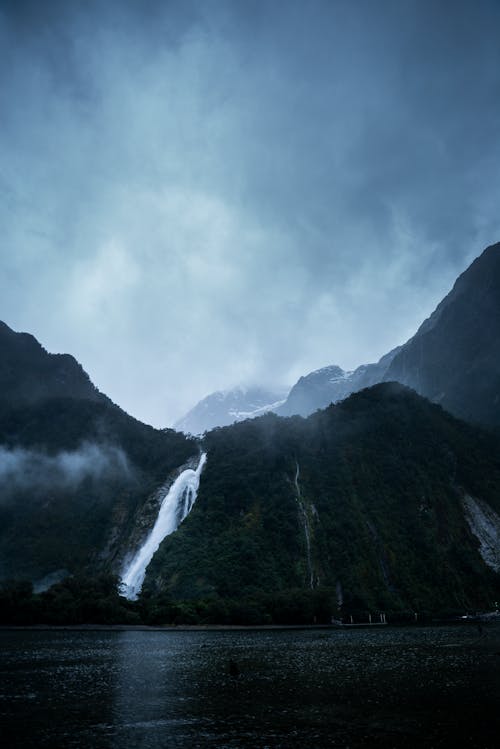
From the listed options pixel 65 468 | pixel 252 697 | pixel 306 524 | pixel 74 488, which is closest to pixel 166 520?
pixel 306 524

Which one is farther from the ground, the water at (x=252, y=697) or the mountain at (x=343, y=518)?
the mountain at (x=343, y=518)

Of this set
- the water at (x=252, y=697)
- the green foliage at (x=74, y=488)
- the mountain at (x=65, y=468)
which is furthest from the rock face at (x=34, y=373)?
the water at (x=252, y=697)

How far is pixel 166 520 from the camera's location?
118875mm

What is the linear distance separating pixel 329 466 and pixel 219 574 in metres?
43.1

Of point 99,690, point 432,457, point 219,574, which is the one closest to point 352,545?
point 219,574

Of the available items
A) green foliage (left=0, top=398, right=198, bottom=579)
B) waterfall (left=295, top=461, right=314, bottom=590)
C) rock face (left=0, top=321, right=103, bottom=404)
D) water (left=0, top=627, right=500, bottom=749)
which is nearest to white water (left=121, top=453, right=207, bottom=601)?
green foliage (left=0, top=398, right=198, bottom=579)

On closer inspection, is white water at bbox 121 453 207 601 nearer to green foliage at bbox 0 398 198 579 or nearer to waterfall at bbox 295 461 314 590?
green foliage at bbox 0 398 198 579

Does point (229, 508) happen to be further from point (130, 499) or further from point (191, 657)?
point (191, 657)

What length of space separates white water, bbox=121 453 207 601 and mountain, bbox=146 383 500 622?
4377mm

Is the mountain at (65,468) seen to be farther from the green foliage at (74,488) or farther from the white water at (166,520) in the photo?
the white water at (166,520)

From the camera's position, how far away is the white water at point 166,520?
103900mm

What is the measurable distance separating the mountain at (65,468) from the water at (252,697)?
75444 mm

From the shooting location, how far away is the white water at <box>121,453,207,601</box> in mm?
103900

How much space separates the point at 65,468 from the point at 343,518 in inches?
3050
